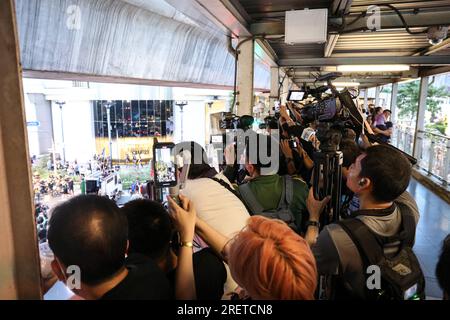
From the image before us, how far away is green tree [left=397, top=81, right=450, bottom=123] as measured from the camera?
53.8 ft

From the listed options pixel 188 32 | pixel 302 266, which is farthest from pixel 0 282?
pixel 188 32

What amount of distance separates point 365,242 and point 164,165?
0.90m

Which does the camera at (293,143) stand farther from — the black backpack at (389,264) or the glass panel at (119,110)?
the glass panel at (119,110)

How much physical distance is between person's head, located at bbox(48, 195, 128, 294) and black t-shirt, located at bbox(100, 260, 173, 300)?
0.05 meters

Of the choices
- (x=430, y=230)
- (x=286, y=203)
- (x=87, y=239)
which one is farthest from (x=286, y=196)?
(x=430, y=230)

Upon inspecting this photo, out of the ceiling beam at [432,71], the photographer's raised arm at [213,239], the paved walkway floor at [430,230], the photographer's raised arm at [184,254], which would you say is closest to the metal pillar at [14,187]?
the photographer's raised arm at [184,254]

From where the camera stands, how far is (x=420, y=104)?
7836 millimetres

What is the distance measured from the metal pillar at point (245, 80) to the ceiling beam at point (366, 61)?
2471mm

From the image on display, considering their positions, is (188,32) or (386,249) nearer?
(386,249)

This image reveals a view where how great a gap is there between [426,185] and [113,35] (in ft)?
22.2

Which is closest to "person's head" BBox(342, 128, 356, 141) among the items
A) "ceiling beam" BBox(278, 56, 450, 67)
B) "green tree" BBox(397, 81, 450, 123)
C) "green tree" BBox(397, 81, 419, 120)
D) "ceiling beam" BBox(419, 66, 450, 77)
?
"ceiling beam" BBox(278, 56, 450, 67)

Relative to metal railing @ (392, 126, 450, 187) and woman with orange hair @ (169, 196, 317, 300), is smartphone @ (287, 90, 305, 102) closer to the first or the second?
woman with orange hair @ (169, 196, 317, 300)

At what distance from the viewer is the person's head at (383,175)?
1402 mm

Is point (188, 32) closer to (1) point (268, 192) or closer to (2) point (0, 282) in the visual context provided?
(1) point (268, 192)
